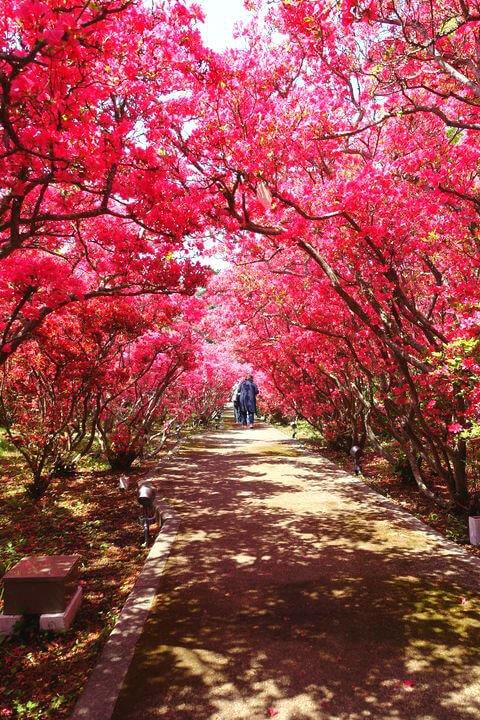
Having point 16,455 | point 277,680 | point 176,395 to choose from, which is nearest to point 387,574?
point 277,680

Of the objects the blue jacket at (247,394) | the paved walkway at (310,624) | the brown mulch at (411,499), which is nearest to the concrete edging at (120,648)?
the paved walkway at (310,624)

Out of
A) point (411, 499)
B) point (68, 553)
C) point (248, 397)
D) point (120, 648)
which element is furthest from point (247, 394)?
point (120, 648)

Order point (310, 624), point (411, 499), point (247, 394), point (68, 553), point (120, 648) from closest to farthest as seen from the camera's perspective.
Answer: point (120, 648) → point (310, 624) → point (68, 553) → point (411, 499) → point (247, 394)

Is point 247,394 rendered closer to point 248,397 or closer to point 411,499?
point 248,397

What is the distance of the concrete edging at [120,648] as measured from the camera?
114 inches

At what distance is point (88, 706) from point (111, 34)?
5.99 meters

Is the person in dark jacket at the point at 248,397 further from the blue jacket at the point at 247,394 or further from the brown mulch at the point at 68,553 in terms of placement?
the brown mulch at the point at 68,553

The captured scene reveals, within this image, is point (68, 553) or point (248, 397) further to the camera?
point (248, 397)

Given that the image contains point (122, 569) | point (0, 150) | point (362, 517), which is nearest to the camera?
point (0, 150)

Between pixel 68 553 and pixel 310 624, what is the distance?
3268 mm

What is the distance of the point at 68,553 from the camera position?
5.74 meters

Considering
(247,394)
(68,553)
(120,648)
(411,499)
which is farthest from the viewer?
(247,394)

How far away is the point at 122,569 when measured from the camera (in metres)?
5.28

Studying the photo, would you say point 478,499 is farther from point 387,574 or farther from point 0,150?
point 0,150
